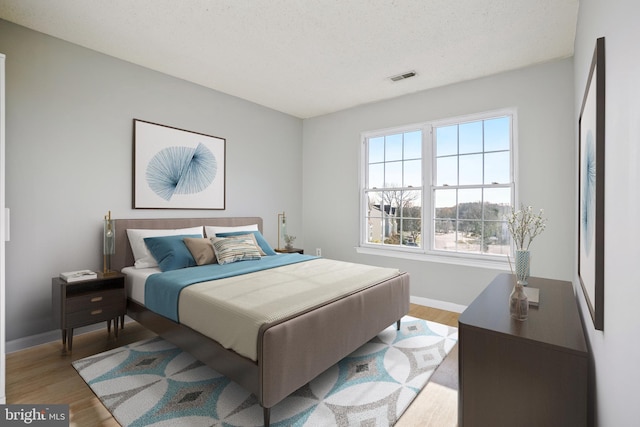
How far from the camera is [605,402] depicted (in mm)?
1023

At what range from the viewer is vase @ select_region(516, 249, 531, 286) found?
7.20ft

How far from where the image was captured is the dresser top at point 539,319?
1311 mm

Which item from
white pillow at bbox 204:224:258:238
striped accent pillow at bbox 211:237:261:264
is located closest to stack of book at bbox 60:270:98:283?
striped accent pillow at bbox 211:237:261:264

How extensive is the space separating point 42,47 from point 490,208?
4.63 meters

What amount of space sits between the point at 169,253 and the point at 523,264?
299 cm

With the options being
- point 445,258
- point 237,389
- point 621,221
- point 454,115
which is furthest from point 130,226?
point 454,115

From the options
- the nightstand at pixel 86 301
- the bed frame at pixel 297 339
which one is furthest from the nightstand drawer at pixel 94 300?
the bed frame at pixel 297 339

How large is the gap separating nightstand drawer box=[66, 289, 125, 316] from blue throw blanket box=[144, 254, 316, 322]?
1.12ft

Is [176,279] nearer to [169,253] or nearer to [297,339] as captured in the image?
[169,253]

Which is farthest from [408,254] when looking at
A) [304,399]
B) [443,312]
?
[304,399]

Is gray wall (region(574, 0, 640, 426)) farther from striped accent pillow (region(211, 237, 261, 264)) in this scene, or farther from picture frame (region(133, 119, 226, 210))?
picture frame (region(133, 119, 226, 210))

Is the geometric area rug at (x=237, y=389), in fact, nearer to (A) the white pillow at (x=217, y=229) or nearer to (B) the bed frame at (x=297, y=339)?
(B) the bed frame at (x=297, y=339)

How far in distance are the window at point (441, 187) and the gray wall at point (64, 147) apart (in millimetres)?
2426

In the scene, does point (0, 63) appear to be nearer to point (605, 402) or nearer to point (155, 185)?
point (155, 185)
